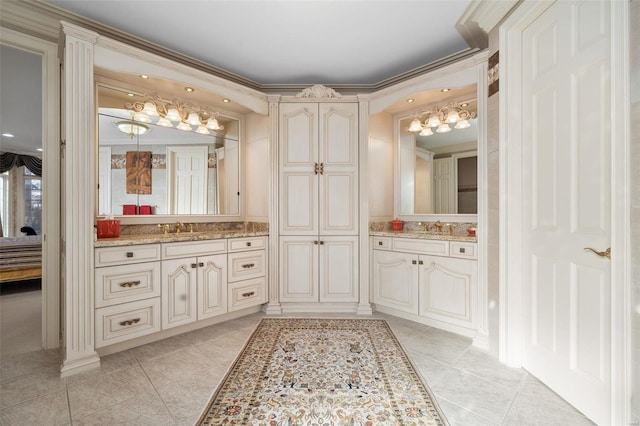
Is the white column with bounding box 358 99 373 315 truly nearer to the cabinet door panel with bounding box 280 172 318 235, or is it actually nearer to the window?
the cabinet door panel with bounding box 280 172 318 235

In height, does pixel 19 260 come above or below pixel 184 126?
below

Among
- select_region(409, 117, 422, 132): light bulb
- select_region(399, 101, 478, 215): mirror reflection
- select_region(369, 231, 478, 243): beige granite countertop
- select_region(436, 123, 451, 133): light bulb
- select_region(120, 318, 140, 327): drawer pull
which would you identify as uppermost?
select_region(409, 117, 422, 132): light bulb

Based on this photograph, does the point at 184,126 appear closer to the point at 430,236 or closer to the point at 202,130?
the point at 202,130

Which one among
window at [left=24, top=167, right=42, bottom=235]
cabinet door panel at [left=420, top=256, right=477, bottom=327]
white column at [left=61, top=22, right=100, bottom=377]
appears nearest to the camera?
white column at [left=61, top=22, right=100, bottom=377]

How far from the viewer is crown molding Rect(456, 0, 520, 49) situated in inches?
77.1

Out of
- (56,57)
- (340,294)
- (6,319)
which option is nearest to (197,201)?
(56,57)

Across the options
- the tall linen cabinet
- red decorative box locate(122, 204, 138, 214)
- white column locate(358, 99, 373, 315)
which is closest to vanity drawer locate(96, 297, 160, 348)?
red decorative box locate(122, 204, 138, 214)

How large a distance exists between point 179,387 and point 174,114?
2551 mm

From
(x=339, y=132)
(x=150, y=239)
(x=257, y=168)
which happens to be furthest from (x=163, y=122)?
(x=339, y=132)

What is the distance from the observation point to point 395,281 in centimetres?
292

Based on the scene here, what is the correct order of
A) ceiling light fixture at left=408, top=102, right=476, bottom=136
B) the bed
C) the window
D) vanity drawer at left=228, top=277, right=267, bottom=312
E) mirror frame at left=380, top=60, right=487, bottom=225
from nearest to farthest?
mirror frame at left=380, top=60, right=487, bottom=225 → vanity drawer at left=228, top=277, right=267, bottom=312 → ceiling light fixture at left=408, top=102, right=476, bottom=136 → the bed → the window

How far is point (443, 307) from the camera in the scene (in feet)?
8.46

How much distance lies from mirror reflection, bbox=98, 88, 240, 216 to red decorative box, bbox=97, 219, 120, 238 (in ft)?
0.69

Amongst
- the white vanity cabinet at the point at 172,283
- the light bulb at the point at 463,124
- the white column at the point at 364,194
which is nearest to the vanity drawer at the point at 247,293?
the white vanity cabinet at the point at 172,283
